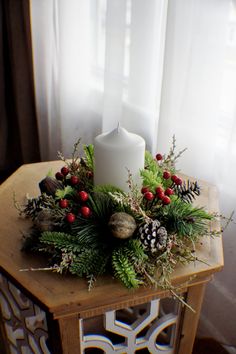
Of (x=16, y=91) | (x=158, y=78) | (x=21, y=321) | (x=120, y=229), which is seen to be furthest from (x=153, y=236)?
(x=16, y=91)

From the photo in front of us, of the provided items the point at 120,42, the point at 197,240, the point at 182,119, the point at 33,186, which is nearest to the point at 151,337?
the point at 197,240

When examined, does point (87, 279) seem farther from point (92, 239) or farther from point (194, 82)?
point (194, 82)

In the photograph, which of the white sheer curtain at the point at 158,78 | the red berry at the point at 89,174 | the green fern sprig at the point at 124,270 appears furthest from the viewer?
the white sheer curtain at the point at 158,78

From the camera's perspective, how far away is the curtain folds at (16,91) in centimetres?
160

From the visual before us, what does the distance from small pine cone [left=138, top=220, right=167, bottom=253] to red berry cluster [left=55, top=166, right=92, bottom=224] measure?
0.11 metres

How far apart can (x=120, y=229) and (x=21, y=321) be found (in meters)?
0.34

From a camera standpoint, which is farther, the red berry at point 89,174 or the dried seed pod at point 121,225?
the red berry at point 89,174

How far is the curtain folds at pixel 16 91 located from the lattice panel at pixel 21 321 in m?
1.03

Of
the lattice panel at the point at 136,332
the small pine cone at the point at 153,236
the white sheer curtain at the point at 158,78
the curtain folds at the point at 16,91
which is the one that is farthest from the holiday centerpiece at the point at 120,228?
the curtain folds at the point at 16,91

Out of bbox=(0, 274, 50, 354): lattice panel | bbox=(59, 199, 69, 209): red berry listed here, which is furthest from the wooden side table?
bbox=(59, 199, 69, 209): red berry

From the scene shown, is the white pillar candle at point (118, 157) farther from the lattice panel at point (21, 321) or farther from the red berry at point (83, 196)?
the lattice panel at point (21, 321)

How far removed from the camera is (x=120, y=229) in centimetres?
66

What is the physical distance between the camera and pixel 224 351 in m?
1.20

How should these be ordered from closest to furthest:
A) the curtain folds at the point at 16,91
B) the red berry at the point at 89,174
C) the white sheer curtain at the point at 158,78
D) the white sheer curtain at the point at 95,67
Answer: the red berry at the point at 89,174
the white sheer curtain at the point at 158,78
the white sheer curtain at the point at 95,67
the curtain folds at the point at 16,91
